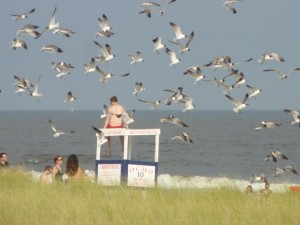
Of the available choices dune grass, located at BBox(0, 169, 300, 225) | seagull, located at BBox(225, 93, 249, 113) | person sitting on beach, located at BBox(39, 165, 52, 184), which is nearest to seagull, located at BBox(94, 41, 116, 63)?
seagull, located at BBox(225, 93, 249, 113)

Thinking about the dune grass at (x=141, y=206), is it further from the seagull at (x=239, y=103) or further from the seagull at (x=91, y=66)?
the seagull at (x=91, y=66)

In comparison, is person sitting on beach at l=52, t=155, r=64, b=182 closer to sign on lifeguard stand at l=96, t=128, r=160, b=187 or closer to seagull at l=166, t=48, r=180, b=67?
sign on lifeguard stand at l=96, t=128, r=160, b=187

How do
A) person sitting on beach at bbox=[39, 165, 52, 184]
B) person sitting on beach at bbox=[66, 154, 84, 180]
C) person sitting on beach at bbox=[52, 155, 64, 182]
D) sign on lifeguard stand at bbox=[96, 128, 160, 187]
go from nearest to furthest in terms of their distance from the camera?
sign on lifeguard stand at bbox=[96, 128, 160, 187], person sitting on beach at bbox=[66, 154, 84, 180], person sitting on beach at bbox=[52, 155, 64, 182], person sitting on beach at bbox=[39, 165, 52, 184]

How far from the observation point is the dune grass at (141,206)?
13945 mm

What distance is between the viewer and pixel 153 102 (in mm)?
25297

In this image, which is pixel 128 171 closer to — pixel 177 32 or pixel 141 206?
pixel 141 206

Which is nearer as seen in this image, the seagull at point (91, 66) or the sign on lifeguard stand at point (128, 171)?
the sign on lifeguard stand at point (128, 171)

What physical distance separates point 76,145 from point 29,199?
202 feet

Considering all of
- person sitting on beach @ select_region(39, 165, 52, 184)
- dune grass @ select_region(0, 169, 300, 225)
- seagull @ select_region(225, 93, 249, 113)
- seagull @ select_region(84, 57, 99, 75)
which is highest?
seagull @ select_region(84, 57, 99, 75)

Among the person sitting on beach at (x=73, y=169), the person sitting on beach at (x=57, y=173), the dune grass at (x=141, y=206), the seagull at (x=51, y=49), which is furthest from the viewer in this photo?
the seagull at (x=51, y=49)

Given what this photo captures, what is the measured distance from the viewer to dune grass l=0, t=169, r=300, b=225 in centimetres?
1395

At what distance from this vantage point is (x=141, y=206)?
1482 cm

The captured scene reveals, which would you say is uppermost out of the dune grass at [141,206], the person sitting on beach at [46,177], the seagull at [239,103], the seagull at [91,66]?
the seagull at [91,66]

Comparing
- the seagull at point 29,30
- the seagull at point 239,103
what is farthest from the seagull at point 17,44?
the seagull at point 239,103
